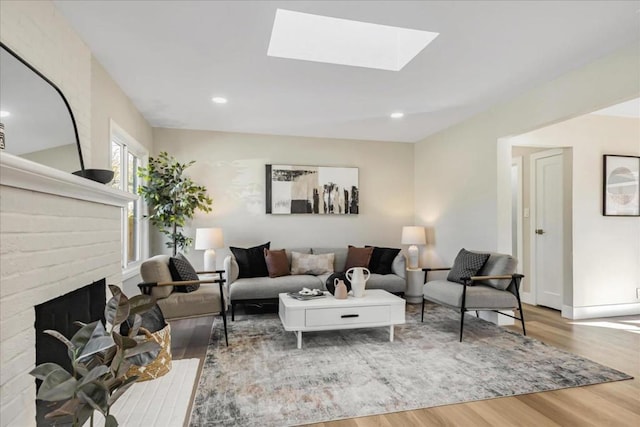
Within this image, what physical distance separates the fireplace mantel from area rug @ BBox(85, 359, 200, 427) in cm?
110

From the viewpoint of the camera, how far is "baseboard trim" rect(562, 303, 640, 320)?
4176mm

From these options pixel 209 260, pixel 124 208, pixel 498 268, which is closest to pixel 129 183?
pixel 124 208

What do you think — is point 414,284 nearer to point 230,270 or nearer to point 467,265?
point 467,265

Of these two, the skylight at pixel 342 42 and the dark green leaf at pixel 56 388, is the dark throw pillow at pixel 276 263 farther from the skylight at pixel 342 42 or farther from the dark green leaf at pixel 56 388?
the dark green leaf at pixel 56 388

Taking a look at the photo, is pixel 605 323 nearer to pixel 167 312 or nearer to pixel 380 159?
pixel 380 159

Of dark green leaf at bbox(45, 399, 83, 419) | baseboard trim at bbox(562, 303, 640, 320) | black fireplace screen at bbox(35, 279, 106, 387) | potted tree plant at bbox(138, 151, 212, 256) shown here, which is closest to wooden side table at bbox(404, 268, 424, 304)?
baseboard trim at bbox(562, 303, 640, 320)

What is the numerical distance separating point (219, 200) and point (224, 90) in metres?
1.96

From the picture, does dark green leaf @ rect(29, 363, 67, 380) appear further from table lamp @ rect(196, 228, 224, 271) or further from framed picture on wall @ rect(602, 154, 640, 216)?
framed picture on wall @ rect(602, 154, 640, 216)

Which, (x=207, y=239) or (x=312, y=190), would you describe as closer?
(x=207, y=239)

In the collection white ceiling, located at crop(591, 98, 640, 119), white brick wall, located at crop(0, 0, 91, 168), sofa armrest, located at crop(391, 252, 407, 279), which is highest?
white ceiling, located at crop(591, 98, 640, 119)

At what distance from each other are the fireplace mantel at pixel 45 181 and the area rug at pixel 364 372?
1427 mm

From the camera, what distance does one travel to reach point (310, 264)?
4.79 meters

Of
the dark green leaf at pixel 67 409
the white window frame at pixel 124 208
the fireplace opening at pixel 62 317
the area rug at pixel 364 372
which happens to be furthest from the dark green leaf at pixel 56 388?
the white window frame at pixel 124 208

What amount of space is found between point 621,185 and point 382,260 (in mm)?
3136
